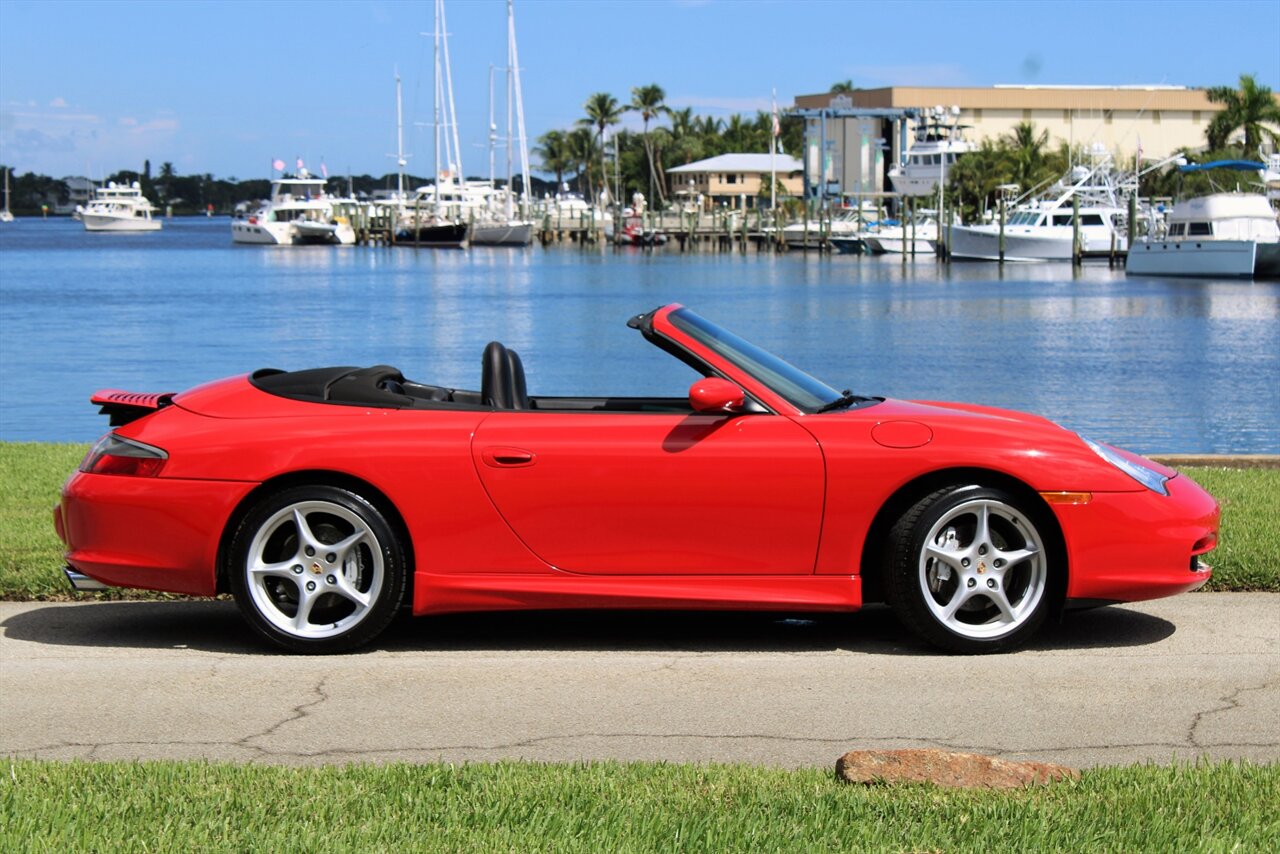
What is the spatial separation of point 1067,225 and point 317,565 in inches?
3238

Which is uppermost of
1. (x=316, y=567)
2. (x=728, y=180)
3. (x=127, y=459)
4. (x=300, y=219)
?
(x=728, y=180)

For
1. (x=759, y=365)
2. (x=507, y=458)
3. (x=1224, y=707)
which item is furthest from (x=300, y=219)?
(x=1224, y=707)

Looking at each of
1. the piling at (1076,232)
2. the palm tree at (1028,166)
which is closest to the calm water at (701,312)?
the piling at (1076,232)

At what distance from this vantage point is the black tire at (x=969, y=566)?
6.06 meters

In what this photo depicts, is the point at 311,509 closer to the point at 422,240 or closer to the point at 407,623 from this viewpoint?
the point at 407,623

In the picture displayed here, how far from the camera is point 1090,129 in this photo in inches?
5084

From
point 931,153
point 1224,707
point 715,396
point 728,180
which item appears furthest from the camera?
point 728,180

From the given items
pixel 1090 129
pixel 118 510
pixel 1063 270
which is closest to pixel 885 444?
pixel 118 510

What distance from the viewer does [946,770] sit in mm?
4375

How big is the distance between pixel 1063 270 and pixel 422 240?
47.1m

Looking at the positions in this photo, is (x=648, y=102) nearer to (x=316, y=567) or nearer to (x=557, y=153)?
(x=557, y=153)

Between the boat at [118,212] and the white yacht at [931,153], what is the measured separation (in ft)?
282

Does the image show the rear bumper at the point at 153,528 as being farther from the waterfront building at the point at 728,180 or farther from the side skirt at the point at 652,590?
the waterfront building at the point at 728,180

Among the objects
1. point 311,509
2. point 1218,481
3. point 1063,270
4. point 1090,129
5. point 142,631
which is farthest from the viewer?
point 1090,129
